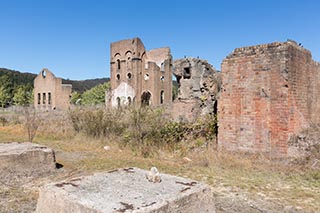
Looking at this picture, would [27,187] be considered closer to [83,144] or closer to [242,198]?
[242,198]

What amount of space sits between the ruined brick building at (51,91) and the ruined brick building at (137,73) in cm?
512

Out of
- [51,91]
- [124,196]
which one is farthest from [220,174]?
[51,91]

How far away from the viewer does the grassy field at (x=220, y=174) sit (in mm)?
4062

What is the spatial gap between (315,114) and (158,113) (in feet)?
15.6

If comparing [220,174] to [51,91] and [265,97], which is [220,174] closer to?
[265,97]

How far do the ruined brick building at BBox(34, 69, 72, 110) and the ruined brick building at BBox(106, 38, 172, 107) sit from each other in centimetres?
512

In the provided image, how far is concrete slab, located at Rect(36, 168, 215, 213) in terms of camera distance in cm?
257

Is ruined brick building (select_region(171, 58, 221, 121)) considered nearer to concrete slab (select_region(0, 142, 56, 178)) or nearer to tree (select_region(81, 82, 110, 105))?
concrete slab (select_region(0, 142, 56, 178))

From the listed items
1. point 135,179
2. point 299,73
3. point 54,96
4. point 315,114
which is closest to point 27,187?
point 135,179

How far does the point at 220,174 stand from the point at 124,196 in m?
3.30

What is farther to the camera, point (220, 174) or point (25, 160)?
point (25, 160)

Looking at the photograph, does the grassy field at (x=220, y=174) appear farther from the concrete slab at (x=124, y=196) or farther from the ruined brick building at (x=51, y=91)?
the ruined brick building at (x=51, y=91)

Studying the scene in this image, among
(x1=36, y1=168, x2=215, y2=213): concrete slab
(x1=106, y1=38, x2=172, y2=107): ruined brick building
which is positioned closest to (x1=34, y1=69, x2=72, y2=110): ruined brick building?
(x1=106, y1=38, x2=172, y2=107): ruined brick building

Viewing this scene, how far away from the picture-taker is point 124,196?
2822mm
